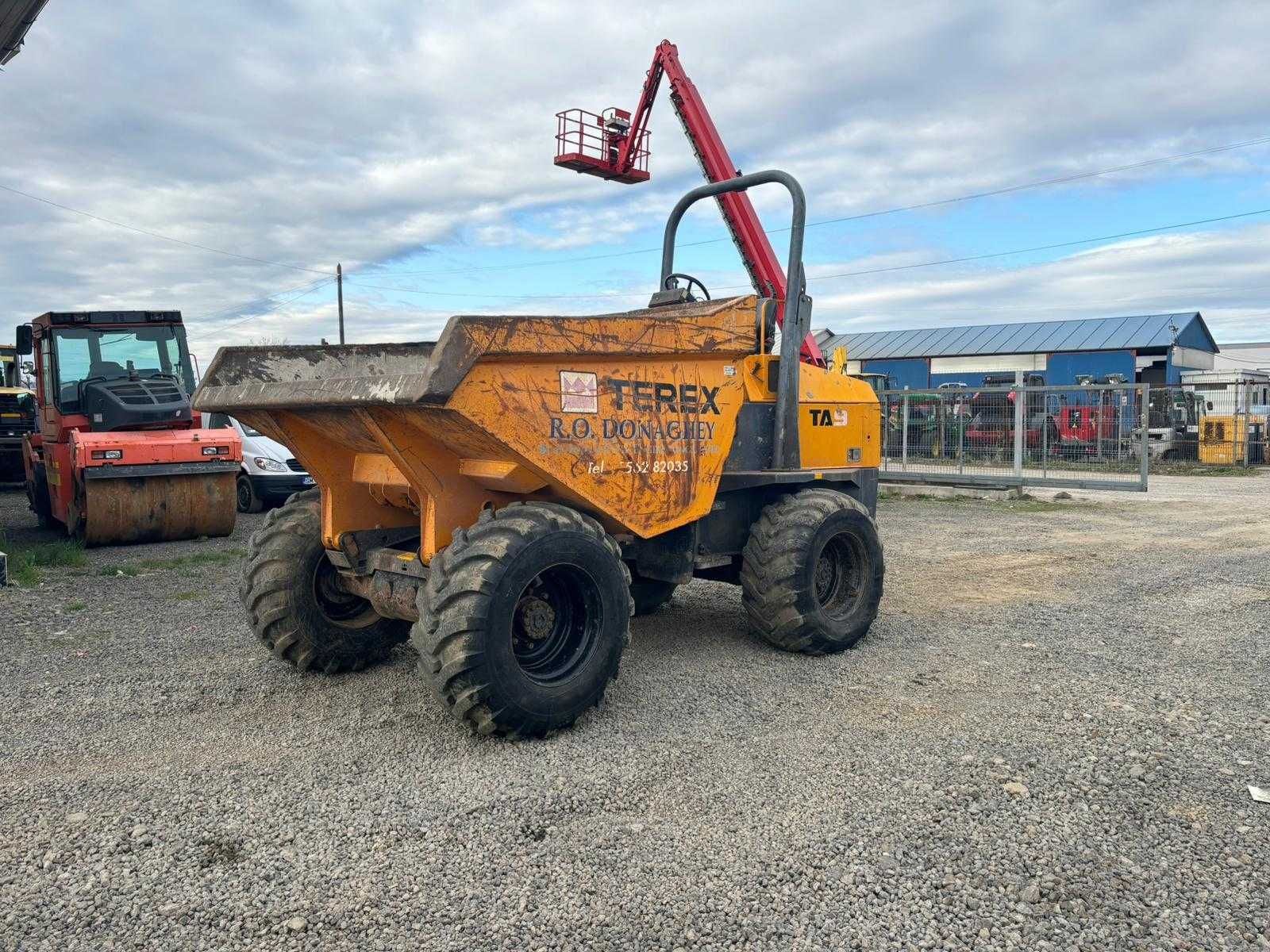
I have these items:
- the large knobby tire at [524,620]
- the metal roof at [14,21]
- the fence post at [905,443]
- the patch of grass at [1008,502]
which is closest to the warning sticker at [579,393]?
the large knobby tire at [524,620]

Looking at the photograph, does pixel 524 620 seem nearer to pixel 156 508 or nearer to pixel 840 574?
pixel 840 574

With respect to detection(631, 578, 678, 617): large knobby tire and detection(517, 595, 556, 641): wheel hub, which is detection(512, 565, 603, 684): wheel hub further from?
detection(631, 578, 678, 617): large knobby tire

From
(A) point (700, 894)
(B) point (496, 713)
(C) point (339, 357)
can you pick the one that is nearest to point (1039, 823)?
(A) point (700, 894)

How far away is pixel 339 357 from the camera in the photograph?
4867mm

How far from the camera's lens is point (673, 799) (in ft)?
12.1

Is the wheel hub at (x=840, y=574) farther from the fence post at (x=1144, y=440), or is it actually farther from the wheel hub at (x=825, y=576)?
the fence post at (x=1144, y=440)

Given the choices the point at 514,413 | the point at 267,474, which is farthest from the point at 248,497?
the point at 514,413

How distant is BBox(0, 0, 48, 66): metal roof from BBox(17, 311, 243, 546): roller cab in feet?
8.70

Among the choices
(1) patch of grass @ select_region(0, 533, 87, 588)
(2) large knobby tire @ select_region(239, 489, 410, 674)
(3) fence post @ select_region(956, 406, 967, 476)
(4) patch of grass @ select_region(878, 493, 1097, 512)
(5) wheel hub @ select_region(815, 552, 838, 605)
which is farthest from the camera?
(3) fence post @ select_region(956, 406, 967, 476)

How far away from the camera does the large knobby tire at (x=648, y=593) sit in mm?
6477

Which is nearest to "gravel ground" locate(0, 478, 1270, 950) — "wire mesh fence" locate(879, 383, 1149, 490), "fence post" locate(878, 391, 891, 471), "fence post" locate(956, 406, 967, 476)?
"wire mesh fence" locate(879, 383, 1149, 490)

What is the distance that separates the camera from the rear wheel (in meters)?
12.9

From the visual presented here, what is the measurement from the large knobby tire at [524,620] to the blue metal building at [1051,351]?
32774 mm

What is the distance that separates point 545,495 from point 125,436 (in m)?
7.11
